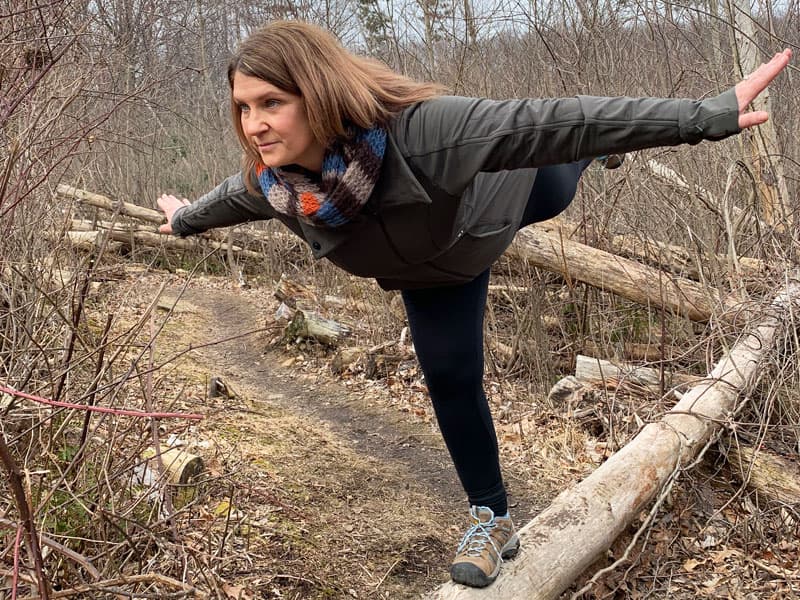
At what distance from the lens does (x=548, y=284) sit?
5773mm

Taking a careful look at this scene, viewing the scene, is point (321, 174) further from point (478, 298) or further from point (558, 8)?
point (558, 8)

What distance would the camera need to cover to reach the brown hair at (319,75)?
188 centimetres

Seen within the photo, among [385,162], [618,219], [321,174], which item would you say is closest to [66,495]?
[321,174]

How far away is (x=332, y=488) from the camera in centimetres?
394

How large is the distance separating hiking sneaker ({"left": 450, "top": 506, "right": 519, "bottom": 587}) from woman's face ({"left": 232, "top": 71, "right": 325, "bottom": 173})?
148 cm

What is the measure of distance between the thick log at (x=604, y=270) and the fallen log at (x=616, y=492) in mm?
859

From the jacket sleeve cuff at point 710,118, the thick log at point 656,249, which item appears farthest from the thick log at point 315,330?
the jacket sleeve cuff at point 710,118

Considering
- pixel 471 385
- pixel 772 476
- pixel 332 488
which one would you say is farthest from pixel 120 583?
pixel 772 476

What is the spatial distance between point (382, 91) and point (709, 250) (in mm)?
3371

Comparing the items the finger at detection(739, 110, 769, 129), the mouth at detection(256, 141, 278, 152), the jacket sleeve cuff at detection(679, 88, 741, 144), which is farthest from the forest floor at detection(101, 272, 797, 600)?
the finger at detection(739, 110, 769, 129)

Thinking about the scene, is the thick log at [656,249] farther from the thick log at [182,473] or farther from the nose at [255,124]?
the nose at [255,124]

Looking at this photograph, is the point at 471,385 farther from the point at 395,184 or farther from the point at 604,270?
the point at 604,270

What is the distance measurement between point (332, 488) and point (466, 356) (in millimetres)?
1870

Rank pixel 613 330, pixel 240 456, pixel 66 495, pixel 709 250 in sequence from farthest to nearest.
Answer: pixel 613 330
pixel 709 250
pixel 240 456
pixel 66 495
